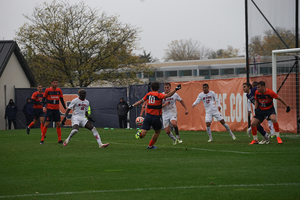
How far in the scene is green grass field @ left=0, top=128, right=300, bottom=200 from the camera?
20.0ft

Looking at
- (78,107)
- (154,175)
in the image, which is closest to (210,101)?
(78,107)

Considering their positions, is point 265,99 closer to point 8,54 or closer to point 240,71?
point 8,54

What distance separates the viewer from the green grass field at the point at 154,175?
20.0ft

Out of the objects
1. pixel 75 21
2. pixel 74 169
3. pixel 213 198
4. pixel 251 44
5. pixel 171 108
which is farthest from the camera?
pixel 75 21

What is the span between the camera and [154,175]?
25.2 feet

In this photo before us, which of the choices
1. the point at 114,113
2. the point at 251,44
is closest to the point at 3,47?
the point at 114,113

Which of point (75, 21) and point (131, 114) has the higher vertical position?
point (75, 21)

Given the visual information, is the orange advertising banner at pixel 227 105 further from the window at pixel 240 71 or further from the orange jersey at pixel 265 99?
the window at pixel 240 71

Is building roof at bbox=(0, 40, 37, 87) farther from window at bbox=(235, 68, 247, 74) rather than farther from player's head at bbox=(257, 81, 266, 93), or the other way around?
window at bbox=(235, 68, 247, 74)

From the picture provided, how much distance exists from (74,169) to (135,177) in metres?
1.72

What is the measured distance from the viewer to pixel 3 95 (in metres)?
30.0

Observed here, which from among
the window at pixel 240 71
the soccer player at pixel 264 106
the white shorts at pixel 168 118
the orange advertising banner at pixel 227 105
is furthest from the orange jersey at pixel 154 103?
the window at pixel 240 71

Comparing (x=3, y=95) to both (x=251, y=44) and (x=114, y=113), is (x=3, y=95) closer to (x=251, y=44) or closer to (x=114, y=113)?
(x=114, y=113)

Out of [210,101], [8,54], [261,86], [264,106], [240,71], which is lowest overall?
[264,106]
